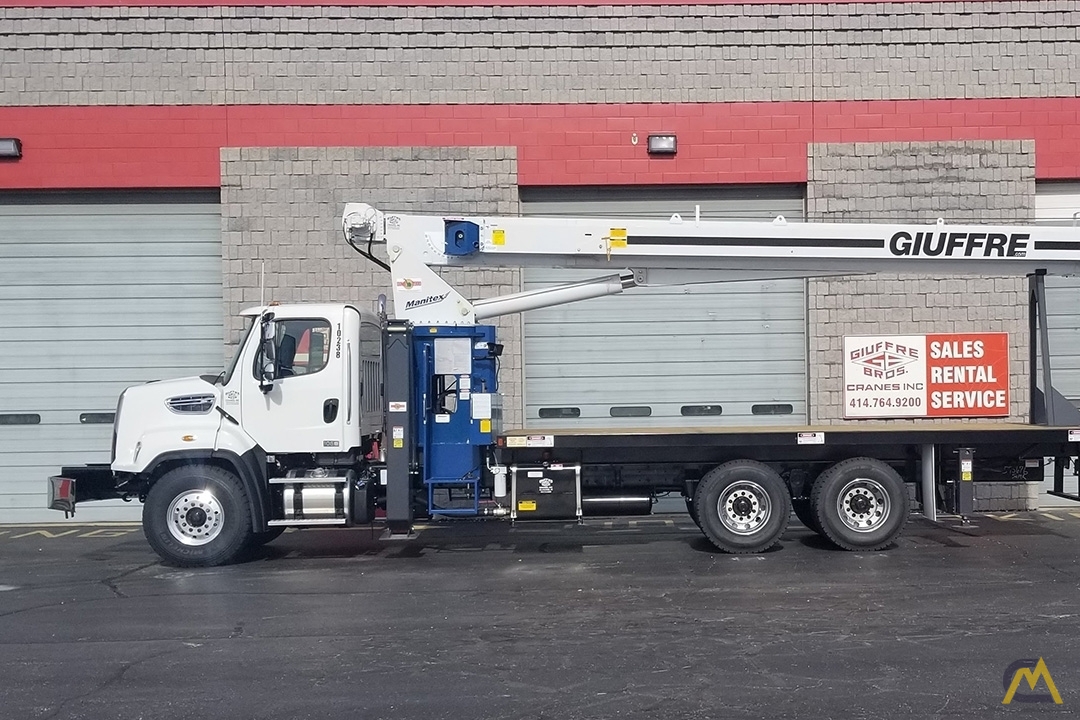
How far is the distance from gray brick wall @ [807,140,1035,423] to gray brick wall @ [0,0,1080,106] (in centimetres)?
92

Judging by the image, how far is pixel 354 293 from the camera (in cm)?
1602

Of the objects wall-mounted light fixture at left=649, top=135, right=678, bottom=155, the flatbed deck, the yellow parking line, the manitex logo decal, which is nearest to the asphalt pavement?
the manitex logo decal

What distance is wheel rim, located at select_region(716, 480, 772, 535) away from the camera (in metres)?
11.6

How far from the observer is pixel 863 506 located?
38.7 feet

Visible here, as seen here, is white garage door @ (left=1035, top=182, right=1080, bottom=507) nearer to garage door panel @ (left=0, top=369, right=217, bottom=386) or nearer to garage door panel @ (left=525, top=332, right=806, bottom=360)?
garage door panel @ (left=525, top=332, right=806, bottom=360)

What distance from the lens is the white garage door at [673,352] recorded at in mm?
16297

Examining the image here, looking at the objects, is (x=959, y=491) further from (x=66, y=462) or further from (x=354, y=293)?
(x=66, y=462)

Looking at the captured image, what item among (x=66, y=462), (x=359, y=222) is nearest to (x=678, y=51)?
(x=359, y=222)

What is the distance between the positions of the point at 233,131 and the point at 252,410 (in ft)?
20.4

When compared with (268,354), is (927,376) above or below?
below

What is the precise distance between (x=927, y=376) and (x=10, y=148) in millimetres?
13898

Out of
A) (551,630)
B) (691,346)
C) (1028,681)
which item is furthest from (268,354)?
(1028,681)

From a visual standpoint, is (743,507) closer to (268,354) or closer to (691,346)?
(691,346)

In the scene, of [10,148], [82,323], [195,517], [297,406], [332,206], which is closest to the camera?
[195,517]
